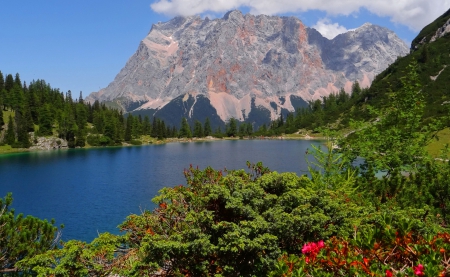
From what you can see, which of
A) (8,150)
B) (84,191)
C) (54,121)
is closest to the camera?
(84,191)

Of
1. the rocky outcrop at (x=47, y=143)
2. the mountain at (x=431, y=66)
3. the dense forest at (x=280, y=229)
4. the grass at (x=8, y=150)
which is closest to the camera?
the dense forest at (x=280, y=229)

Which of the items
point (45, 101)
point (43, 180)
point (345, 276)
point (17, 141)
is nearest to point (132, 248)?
point (345, 276)

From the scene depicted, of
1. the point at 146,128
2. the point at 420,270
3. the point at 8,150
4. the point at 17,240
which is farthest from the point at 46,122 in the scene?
the point at 420,270

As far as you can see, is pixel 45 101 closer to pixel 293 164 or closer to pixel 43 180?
pixel 43 180

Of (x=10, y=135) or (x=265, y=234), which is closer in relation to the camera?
(x=265, y=234)

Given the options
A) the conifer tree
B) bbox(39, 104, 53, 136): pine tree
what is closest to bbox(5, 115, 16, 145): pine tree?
bbox(39, 104, 53, 136): pine tree

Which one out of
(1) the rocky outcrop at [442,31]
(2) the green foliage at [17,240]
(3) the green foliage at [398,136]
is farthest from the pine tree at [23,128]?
(1) the rocky outcrop at [442,31]

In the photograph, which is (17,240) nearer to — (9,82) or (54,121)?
(54,121)

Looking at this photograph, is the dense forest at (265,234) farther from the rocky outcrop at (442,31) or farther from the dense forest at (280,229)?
the rocky outcrop at (442,31)

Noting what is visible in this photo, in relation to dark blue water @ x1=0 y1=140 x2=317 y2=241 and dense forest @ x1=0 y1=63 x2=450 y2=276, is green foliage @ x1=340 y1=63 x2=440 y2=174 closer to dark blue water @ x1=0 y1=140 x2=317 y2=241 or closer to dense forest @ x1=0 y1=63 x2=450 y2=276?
dark blue water @ x1=0 y1=140 x2=317 y2=241

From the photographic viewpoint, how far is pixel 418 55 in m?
143

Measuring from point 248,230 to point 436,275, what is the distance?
440cm

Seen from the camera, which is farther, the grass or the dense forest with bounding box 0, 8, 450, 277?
the grass

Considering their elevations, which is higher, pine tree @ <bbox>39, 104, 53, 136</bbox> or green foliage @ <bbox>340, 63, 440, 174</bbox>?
pine tree @ <bbox>39, 104, 53, 136</bbox>
